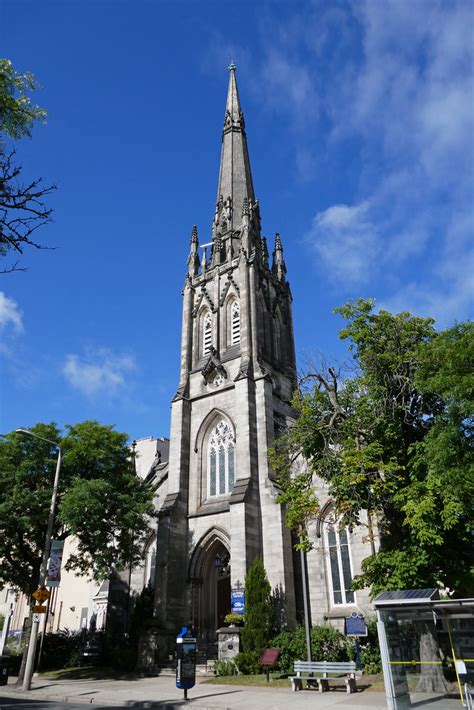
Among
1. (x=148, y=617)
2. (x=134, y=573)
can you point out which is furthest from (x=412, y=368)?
(x=134, y=573)

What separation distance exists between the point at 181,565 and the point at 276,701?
12.8 m

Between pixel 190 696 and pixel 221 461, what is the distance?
43.5 feet

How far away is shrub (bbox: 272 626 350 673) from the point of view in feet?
57.9

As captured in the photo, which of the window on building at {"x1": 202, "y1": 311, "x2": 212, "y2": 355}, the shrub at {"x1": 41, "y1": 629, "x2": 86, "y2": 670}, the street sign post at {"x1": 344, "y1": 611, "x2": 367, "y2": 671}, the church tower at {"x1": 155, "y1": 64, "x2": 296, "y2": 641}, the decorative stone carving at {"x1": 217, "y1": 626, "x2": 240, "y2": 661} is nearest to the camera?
the street sign post at {"x1": 344, "y1": 611, "x2": 367, "y2": 671}

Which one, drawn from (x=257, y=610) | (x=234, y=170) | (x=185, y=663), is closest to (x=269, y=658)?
(x=257, y=610)

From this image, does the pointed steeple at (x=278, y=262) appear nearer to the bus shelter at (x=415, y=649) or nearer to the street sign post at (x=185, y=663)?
the street sign post at (x=185, y=663)

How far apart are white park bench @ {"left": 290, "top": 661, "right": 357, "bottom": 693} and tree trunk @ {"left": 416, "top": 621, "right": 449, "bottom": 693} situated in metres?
1.94

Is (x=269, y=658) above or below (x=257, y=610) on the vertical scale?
below

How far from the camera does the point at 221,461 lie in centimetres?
2669

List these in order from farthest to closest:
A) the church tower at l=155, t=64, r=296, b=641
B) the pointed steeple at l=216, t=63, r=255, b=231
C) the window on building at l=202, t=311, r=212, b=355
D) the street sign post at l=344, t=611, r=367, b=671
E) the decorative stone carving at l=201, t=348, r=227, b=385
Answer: the pointed steeple at l=216, t=63, r=255, b=231
the window on building at l=202, t=311, r=212, b=355
the decorative stone carving at l=201, t=348, r=227, b=385
the church tower at l=155, t=64, r=296, b=641
the street sign post at l=344, t=611, r=367, b=671

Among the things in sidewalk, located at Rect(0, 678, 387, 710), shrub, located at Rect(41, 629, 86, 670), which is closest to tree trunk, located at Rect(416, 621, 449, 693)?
sidewalk, located at Rect(0, 678, 387, 710)

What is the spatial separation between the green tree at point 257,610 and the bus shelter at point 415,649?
7.50 m

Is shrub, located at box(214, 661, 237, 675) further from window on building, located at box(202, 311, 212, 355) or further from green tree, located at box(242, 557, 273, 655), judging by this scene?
window on building, located at box(202, 311, 212, 355)

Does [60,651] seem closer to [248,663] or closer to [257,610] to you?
[248,663]
